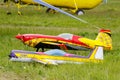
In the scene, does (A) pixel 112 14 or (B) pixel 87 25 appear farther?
(A) pixel 112 14

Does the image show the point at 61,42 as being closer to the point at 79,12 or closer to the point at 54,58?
the point at 54,58

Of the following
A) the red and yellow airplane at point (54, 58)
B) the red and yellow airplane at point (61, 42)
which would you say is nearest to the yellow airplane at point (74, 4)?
the red and yellow airplane at point (61, 42)

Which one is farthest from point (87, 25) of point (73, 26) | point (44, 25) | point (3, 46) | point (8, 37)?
point (3, 46)

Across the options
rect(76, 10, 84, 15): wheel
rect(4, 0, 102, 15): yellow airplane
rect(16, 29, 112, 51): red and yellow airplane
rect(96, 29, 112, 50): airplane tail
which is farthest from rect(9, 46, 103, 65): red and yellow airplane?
rect(4, 0, 102, 15): yellow airplane

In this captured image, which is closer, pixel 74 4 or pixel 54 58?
pixel 54 58

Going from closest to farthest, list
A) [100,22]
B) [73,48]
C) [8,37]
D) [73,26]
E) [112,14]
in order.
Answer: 1. [73,48]
2. [8,37]
3. [73,26]
4. [100,22]
5. [112,14]

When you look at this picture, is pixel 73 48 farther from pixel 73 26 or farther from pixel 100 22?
pixel 100 22

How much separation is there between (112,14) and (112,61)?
16298mm

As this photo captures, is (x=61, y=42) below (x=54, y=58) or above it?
above

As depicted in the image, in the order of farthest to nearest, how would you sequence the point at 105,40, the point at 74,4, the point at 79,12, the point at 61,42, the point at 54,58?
the point at 74,4, the point at 79,12, the point at 105,40, the point at 61,42, the point at 54,58

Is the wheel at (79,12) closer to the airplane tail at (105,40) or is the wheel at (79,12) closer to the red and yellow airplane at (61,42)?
the airplane tail at (105,40)

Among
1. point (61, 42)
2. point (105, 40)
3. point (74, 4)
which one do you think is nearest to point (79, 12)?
point (74, 4)

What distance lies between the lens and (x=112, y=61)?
9586 millimetres

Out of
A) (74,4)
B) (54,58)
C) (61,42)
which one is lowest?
(54,58)
